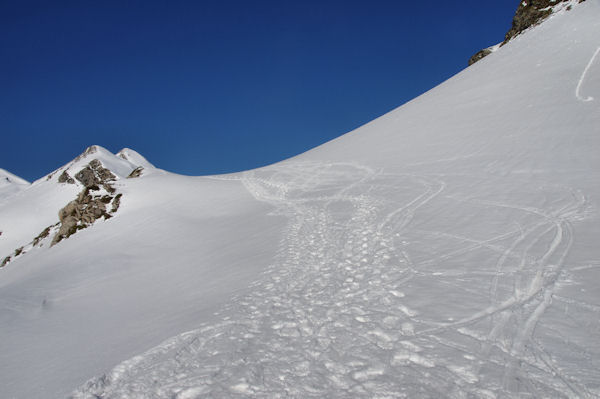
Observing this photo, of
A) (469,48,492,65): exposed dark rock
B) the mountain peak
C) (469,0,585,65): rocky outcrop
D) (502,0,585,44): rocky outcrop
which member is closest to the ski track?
(469,0,585,65): rocky outcrop

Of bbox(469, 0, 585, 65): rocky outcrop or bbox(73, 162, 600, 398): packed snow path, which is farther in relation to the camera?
bbox(469, 0, 585, 65): rocky outcrop

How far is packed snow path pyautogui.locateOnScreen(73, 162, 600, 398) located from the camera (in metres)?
2.92

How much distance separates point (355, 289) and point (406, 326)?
129 centimetres

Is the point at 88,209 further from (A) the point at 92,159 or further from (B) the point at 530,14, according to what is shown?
(A) the point at 92,159

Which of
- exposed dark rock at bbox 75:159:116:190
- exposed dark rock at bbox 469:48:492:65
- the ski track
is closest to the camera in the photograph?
the ski track

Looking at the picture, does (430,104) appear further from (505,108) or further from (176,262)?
(176,262)

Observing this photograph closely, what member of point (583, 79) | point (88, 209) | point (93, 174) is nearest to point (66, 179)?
point (93, 174)

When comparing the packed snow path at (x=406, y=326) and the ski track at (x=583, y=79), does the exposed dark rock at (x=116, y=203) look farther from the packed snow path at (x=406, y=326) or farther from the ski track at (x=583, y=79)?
the ski track at (x=583, y=79)

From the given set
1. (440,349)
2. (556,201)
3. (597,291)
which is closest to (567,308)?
(597,291)

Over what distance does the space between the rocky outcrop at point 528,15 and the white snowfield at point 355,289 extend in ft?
131

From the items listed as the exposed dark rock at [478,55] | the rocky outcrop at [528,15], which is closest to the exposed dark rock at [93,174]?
the exposed dark rock at [478,55]

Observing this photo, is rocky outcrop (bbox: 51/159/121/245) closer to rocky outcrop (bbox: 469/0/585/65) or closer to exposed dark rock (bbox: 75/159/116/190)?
rocky outcrop (bbox: 469/0/585/65)

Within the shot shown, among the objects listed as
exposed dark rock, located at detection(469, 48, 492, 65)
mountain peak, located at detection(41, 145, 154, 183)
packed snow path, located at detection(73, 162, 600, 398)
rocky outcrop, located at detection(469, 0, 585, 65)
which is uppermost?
mountain peak, located at detection(41, 145, 154, 183)

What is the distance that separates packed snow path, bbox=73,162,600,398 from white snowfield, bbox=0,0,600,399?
0.02 m
